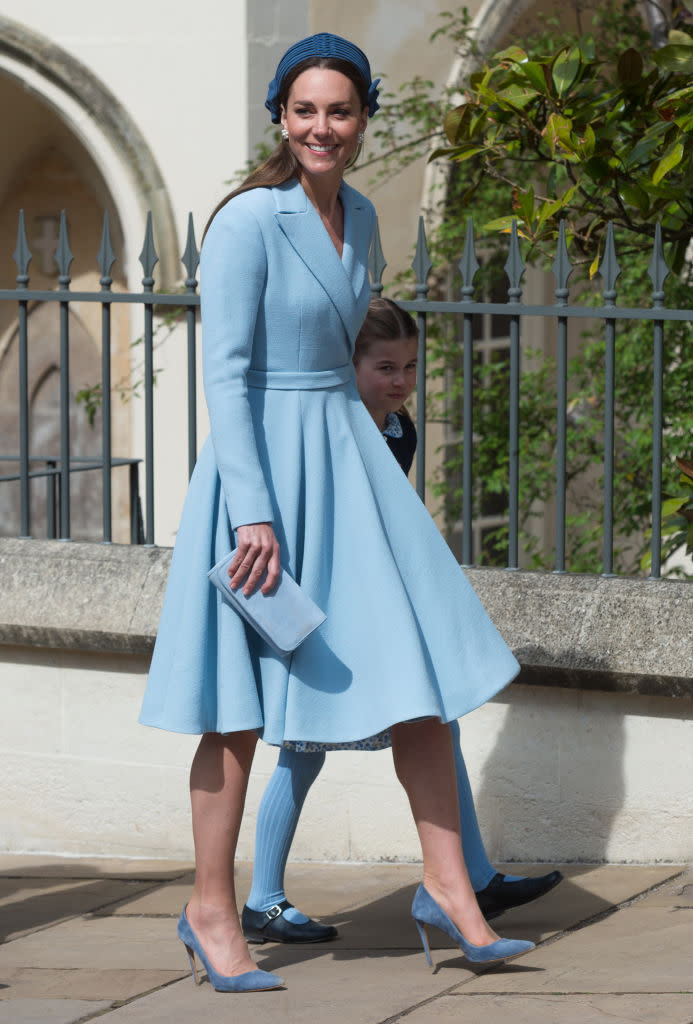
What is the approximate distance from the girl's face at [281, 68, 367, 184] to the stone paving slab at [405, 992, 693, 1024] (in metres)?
1.57

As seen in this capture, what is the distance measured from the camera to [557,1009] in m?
2.97

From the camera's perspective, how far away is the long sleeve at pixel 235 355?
119 inches

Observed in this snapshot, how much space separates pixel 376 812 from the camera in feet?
14.2

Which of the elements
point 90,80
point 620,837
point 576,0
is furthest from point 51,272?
point 620,837

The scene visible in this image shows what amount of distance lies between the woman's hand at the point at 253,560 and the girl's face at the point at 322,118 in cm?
70

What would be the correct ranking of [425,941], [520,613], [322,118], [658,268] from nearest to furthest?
[322,118] → [425,941] → [658,268] → [520,613]

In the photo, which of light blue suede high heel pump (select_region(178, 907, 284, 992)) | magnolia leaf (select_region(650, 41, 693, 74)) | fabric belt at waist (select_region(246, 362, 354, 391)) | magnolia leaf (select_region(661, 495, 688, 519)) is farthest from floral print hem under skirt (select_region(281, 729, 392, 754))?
magnolia leaf (select_region(650, 41, 693, 74))

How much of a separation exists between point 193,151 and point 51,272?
225 centimetres

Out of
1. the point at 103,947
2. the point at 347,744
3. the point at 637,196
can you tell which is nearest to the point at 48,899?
the point at 103,947

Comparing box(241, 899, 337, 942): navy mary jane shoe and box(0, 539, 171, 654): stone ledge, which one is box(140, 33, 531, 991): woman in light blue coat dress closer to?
box(241, 899, 337, 942): navy mary jane shoe

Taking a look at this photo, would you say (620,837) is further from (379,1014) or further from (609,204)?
(609,204)

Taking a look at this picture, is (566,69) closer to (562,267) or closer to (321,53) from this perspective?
(562,267)

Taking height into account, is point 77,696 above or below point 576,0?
below

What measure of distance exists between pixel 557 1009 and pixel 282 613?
0.87 metres
